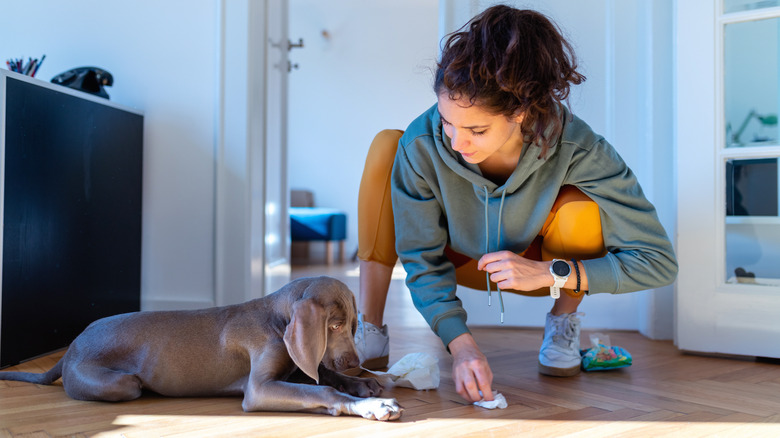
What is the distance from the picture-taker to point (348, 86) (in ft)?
26.2

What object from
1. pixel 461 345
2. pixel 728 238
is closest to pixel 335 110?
pixel 728 238

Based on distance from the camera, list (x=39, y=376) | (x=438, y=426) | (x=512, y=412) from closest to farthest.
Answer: (x=438, y=426)
(x=512, y=412)
(x=39, y=376)

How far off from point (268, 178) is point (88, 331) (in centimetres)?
139

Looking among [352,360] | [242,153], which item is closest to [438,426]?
[352,360]

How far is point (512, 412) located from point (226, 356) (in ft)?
2.03

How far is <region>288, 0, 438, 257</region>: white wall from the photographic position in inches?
310

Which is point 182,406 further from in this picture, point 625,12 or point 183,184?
point 625,12

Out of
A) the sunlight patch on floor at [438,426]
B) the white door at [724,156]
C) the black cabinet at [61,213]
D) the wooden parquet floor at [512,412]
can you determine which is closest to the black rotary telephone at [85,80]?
the black cabinet at [61,213]

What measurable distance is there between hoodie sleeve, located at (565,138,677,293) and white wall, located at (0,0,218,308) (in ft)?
4.90

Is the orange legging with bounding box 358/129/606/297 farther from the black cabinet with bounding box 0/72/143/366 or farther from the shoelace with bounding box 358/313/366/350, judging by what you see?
the black cabinet with bounding box 0/72/143/366

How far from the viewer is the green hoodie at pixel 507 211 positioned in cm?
157

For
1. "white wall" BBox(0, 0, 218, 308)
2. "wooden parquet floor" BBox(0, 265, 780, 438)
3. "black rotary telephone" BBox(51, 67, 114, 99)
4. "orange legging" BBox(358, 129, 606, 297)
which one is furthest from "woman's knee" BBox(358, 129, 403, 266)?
"black rotary telephone" BBox(51, 67, 114, 99)

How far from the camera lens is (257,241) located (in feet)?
8.69

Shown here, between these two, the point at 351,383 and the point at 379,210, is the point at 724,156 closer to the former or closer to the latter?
the point at 379,210
